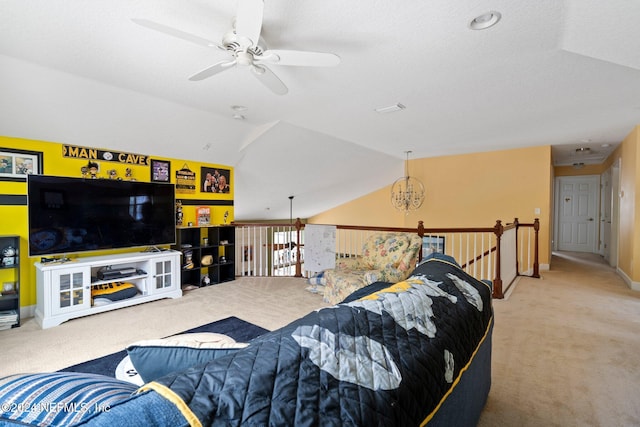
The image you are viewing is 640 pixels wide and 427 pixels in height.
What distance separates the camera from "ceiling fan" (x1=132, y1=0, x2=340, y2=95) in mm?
1712

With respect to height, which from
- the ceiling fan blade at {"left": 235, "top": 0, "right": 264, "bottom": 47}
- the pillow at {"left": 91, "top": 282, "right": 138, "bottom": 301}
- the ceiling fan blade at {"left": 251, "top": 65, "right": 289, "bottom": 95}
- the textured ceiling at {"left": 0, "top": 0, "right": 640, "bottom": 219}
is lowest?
the pillow at {"left": 91, "top": 282, "right": 138, "bottom": 301}

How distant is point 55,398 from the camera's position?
562 mm

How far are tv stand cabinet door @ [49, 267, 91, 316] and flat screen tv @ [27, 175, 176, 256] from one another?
0.83ft

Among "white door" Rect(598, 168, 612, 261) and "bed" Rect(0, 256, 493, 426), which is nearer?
"bed" Rect(0, 256, 493, 426)

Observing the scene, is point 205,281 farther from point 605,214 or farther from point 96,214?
point 605,214

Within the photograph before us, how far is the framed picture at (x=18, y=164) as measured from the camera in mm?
3109

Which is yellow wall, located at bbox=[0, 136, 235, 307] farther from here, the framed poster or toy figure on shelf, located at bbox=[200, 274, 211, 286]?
toy figure on shelf, located at bbox=[200, 274, 211, 286]

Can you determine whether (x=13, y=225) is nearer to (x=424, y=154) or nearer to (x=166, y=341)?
(x=166, y=341)

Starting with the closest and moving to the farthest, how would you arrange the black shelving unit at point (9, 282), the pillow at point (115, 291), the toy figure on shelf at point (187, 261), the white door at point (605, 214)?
1. the black shelving unit at point (9, 282)
2. the pillow at point (115, 291)
3. the toy figure on shelf at point (187, 261)
4. the white door at point (605, 214)

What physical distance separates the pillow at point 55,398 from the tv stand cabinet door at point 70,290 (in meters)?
3.18

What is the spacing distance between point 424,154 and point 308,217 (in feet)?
14.8

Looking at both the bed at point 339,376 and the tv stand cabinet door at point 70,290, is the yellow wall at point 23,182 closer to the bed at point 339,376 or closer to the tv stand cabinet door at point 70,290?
the tv stand cabinet door at point 70,290

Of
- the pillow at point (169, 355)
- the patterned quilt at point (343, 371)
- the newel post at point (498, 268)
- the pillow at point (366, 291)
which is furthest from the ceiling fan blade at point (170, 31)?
the newel post at point (498, 268)

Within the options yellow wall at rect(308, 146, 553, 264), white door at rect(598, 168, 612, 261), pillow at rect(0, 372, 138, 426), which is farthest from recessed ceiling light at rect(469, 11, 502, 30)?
white door at rect(598, 168, 612, 261)
